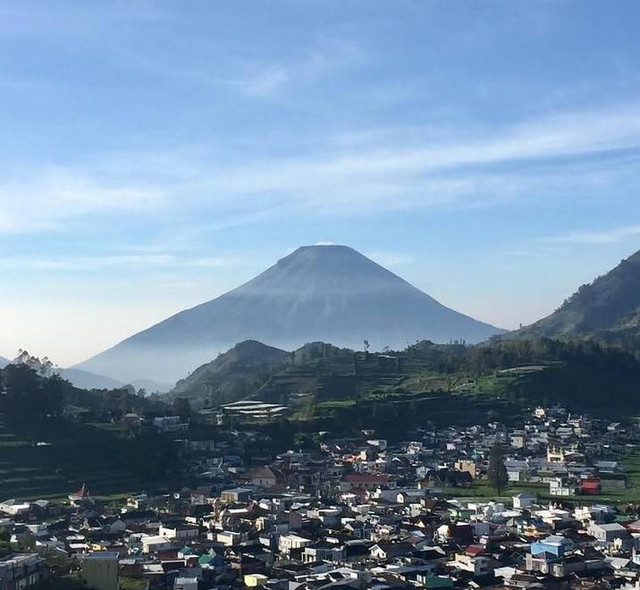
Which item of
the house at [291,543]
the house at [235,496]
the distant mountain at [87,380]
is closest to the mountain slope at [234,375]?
the house at [235,496]

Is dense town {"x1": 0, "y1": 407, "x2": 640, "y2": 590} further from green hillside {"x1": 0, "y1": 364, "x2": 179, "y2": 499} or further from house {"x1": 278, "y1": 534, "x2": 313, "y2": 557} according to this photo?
green hillside {"x1": 0, "y1": 364, "x2": 179, "y2": 499}

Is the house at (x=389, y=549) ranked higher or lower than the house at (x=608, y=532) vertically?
higher

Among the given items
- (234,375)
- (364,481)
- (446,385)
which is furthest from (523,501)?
(234,375)

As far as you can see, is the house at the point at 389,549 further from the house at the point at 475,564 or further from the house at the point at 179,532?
the house at the point at 179,532

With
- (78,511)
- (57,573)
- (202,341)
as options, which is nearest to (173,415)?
(78,511)

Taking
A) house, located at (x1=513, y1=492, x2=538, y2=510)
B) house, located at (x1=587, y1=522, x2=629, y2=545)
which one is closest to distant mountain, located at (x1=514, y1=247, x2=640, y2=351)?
house, located at (x1=513, y1=492, x2=538, y2=510)

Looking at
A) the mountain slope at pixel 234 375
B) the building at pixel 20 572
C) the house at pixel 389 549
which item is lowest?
the house at pixel 389 549

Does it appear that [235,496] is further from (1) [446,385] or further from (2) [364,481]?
(1) [446,385]
